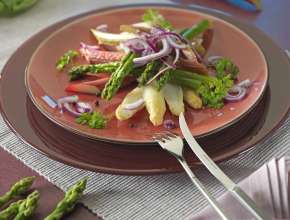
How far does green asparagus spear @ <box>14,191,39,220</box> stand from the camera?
3.46 ft

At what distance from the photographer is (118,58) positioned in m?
A: 1.40

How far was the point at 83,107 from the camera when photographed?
1.28 meters

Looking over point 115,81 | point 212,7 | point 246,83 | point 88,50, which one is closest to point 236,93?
point 246,83

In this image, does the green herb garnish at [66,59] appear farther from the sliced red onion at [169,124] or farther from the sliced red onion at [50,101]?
the sliced red onion at [169,124]

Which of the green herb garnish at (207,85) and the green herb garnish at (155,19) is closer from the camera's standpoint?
the green herb garnish at (207,85)

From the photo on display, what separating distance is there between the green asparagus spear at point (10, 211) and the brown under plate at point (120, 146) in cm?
11

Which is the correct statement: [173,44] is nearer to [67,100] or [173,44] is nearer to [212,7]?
[67,100]

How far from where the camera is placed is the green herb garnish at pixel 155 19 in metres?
1.51

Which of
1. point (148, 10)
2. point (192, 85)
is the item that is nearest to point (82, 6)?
point (148, 10)

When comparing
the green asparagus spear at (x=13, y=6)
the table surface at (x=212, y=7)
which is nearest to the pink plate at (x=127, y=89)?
the table surface at (x=212, y=7)

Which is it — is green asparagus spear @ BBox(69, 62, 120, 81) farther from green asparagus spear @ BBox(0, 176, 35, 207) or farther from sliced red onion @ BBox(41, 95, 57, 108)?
green asparagus spear @ BBox(0, 176, 35, 207)

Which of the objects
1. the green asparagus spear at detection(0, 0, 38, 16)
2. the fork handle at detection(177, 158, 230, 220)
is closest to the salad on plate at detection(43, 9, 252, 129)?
the fork handle at detection(177, 158, 230, 220)

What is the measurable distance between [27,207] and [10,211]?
3 cm

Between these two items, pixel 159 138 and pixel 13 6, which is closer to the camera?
pixel 159 138
